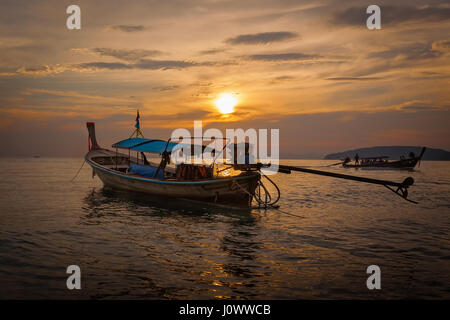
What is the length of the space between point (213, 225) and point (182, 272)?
243 inches

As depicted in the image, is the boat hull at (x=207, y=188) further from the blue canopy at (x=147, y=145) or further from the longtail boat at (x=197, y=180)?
the blue canopy at (x=147, y=145)

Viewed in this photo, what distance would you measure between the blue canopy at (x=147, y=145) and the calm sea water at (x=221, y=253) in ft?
14.3

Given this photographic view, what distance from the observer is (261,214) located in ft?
55.4

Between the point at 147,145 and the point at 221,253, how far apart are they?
46.5 feet

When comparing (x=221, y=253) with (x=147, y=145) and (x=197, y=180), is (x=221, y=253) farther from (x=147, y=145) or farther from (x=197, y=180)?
(x=147, y=145)

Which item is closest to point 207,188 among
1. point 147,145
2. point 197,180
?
point 197,180

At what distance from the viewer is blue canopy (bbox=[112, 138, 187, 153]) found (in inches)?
804

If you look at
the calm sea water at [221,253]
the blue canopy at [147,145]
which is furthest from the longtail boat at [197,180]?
the calm sea water at [221,253]

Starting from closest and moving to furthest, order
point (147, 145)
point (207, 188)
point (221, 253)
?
point (221, 253) < point (207, 188) < point (147, 145)

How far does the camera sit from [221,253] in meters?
9.89

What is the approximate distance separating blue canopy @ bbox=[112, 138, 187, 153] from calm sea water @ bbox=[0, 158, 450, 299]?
14.3ft

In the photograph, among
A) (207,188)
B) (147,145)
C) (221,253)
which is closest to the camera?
(221,253)

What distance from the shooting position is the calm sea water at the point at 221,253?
23.2ft

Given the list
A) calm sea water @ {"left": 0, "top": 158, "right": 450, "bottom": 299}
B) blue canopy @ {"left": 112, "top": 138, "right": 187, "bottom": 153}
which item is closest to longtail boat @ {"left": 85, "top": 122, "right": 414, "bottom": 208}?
blue canopy @ {"left": 112, "top": 138, "right": 187, "bottom": 153}
